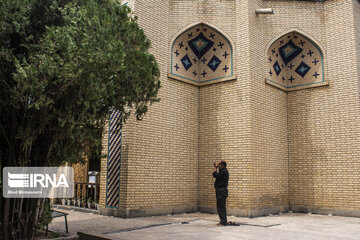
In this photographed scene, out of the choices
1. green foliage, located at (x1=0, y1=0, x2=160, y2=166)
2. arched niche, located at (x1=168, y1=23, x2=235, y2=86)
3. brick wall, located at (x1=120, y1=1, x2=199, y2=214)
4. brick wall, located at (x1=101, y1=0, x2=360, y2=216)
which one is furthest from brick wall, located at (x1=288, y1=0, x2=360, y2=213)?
green foliage, located at (x1=0, y1=0, x2=160, y2=166)

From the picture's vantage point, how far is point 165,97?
415 inches

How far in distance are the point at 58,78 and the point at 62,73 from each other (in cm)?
17

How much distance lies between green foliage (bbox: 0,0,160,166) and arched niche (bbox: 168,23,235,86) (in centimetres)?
485

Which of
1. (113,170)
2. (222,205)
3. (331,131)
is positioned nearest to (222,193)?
(222,205)

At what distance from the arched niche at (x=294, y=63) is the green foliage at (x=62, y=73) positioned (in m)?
6.39

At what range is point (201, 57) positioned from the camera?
1192cm

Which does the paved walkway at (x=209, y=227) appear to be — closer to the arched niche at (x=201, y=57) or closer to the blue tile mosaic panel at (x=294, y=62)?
the arched niche at (x=201, y=57)

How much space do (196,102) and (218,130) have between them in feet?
4.12

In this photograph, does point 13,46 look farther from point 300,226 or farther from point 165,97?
point 300,226

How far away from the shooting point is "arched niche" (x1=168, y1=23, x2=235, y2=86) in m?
11.1

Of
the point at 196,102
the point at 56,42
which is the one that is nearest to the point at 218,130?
the point at 196,102

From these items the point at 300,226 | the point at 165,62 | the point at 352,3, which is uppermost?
the point at 352,3

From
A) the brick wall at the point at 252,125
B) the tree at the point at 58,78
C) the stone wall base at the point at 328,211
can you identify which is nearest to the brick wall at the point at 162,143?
the brick wall at the point at 252,125

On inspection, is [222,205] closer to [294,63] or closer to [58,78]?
[58,78]
